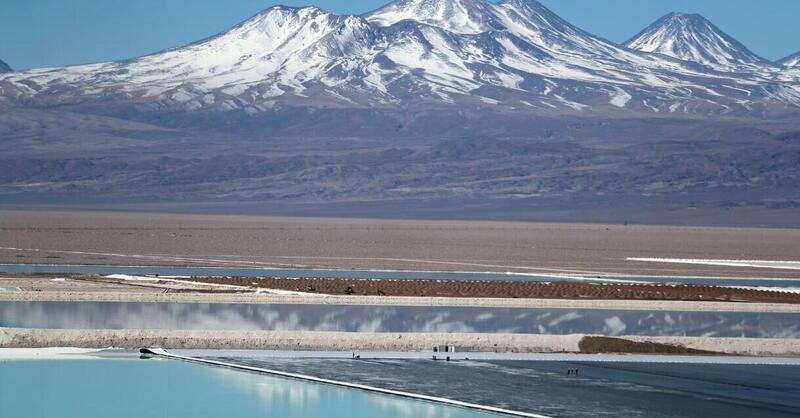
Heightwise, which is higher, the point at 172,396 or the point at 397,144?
the point at 397,144

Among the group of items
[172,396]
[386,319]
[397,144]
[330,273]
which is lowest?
[172,396]

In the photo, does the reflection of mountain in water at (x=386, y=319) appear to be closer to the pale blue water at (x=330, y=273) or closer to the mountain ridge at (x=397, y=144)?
the pale blue water at (x=330, y=273)

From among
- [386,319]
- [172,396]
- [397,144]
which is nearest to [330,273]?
[386,319]

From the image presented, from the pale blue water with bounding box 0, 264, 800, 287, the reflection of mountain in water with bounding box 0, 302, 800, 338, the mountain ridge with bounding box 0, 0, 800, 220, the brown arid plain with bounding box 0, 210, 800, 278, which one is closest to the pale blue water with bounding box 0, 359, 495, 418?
the reflection of mountain in water with bounding box 0, 302, 800, 338

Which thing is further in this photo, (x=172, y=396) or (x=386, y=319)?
(x=386, y=319)

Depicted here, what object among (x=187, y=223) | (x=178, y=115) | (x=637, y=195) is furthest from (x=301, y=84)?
(x=187, y=223)

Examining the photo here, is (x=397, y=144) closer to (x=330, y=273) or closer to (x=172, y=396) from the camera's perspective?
(x=330, y=273)

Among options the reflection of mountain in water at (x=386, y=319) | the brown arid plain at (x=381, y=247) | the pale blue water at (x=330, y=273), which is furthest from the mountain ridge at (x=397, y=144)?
the reflection of mountain in water at (x=386, y=319)

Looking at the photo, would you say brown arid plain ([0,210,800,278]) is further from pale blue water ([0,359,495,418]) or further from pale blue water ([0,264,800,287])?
pale blue water ([0,359,495,418])
